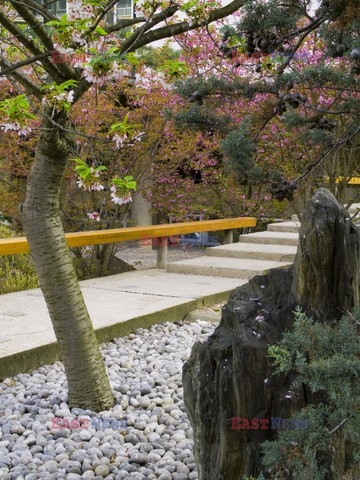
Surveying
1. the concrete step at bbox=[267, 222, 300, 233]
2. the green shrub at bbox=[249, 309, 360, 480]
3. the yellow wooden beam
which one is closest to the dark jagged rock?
the green shrub at bbox=[249, 309, 360, 480]

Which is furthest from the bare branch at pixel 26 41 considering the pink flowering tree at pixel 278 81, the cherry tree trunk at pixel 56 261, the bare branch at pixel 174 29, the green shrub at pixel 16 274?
the green shrub at pixel 16 274

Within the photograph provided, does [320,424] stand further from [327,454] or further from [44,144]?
[44,144]

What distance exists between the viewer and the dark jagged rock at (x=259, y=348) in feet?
7.09

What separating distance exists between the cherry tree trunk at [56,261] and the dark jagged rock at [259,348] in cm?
128

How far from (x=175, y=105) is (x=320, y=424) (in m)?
7.93

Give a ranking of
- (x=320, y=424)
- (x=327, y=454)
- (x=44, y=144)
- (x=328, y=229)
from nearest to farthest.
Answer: (x=320, y=424)
(x=327, y=454)
(x=328, y=229)
(x=44, y=144)

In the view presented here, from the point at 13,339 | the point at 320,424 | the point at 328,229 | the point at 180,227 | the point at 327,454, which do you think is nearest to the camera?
the point at 320,424

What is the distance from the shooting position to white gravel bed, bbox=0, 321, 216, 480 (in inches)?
121

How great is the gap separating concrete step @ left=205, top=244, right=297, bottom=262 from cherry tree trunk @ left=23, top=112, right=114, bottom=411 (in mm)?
4923

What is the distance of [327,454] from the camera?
6.17ft

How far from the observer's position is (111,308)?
19.1ft

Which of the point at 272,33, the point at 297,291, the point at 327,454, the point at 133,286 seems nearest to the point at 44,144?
the point at 272,33
